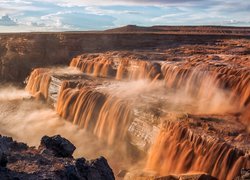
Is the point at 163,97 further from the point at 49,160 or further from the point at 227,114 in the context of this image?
the point at 49,160

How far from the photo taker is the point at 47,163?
881cm

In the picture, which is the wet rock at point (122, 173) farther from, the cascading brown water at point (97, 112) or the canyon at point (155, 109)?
the cascading brown water at point (97, 112)

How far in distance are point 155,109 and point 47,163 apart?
42.3ft

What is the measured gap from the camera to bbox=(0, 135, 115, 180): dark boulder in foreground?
7996 mm

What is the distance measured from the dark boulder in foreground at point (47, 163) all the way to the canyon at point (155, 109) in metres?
4.41

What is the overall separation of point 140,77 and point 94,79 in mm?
3984

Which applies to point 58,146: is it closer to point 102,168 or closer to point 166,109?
point 102,168

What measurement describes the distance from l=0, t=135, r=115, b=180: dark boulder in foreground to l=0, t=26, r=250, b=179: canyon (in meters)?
4.41

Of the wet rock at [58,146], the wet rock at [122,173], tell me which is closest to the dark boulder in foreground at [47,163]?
the wet rock at [58,146]

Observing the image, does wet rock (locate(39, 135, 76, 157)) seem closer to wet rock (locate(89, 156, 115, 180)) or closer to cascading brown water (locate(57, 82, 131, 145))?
wet rock (locate(89, 156, 115, 180))

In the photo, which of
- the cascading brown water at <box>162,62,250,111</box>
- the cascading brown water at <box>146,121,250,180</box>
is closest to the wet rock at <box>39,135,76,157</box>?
the cascading brown water at <box>146,121,250,180</box>

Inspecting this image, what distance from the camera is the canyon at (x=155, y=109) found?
16.3 m

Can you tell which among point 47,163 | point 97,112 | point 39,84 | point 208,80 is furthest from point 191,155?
point 39,84

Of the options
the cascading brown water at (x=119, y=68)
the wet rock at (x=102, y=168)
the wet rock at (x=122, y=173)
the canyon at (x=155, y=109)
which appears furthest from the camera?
the cascading brown water at (x=119, y=68)
